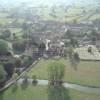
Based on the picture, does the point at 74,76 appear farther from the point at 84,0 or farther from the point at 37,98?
the point at 84,0

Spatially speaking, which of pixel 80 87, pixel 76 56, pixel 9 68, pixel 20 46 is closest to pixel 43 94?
pixel 80 87

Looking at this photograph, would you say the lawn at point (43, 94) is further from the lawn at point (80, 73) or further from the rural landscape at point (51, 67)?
the lawn at point (80, 73)

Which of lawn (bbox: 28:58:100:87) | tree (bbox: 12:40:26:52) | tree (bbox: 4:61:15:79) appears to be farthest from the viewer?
tree (bbox: 12:40:26:52)

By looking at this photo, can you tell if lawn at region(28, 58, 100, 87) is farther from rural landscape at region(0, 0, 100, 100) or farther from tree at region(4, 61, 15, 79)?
tree at region(4, 61, 15, 79)

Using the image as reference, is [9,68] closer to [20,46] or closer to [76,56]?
[76,56]

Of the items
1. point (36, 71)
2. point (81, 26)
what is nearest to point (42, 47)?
point (36, 71)

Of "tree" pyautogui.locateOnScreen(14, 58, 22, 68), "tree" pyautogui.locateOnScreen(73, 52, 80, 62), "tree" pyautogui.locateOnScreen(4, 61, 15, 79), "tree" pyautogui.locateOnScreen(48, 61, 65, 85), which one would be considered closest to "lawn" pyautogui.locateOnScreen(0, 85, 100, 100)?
"tree" pyautogui.locateOnScreen(48, 61, 65, 85)
